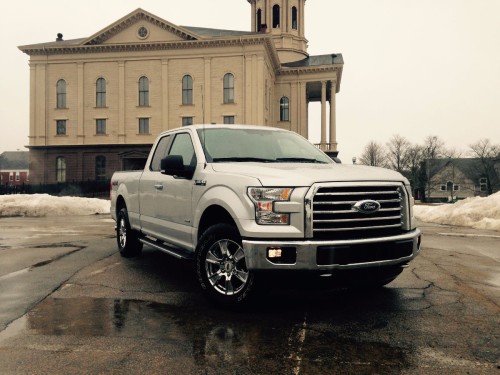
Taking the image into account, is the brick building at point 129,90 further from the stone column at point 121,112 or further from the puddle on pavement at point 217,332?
the puddle on pavement at point 217,332

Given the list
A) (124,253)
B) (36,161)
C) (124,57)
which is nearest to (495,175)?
(124,57)

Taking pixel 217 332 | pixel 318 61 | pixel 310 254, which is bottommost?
pixel 217 332

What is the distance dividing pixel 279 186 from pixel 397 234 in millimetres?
1389

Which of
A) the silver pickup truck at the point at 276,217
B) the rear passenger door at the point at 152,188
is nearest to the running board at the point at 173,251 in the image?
the silver pickup truck at the point at 276,217

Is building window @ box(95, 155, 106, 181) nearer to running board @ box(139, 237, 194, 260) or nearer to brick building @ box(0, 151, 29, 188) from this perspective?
running board @ box(139, 237, 194, 260)

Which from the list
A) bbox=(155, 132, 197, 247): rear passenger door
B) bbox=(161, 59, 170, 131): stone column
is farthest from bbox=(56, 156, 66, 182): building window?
bbox=(155, 132, 197, 247): rear passenger door

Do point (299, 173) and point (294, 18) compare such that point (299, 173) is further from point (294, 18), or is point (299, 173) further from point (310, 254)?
point (294, 18)

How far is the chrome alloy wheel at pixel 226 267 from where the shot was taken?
181 inches

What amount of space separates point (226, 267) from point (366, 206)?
1493 millimetres

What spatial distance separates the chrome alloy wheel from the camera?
4602mm

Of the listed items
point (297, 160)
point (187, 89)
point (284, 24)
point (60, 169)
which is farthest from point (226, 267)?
point (284, 24)

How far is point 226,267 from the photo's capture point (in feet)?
15.5

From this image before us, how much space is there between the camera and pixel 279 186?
434 centimetres

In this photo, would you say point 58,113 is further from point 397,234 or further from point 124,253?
point 397,234
